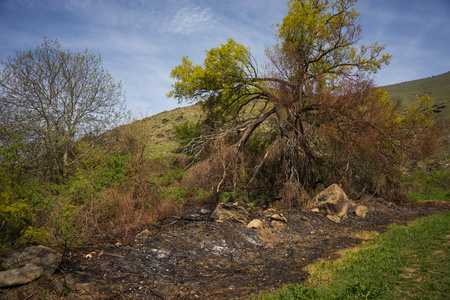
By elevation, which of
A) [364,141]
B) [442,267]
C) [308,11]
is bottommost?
[442,267]

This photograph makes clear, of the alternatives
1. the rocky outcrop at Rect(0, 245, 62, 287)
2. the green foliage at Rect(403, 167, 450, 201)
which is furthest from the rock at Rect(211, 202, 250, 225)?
the green foliage at Rect(403, 167, 450, 201)

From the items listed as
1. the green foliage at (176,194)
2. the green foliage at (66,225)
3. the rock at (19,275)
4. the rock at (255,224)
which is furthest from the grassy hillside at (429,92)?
the rock at (19,275)

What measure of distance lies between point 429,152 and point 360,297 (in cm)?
1573

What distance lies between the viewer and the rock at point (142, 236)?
24.7 ft

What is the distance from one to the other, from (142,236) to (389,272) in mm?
6627

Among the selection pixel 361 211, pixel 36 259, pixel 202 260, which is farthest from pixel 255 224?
pixel 36 259

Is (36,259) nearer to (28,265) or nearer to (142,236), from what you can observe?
(28,265)

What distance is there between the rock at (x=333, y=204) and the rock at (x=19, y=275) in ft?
32.5

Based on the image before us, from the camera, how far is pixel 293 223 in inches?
377

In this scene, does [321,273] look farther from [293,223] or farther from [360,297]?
[293,223]

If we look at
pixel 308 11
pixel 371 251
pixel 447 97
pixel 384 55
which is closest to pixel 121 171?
pixel 371 251

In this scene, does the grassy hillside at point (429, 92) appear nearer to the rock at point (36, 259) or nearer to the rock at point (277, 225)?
the rock at point (277, 225)

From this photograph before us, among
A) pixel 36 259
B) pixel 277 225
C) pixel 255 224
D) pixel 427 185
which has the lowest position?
pixel 427 185

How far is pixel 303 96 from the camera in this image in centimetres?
1369
